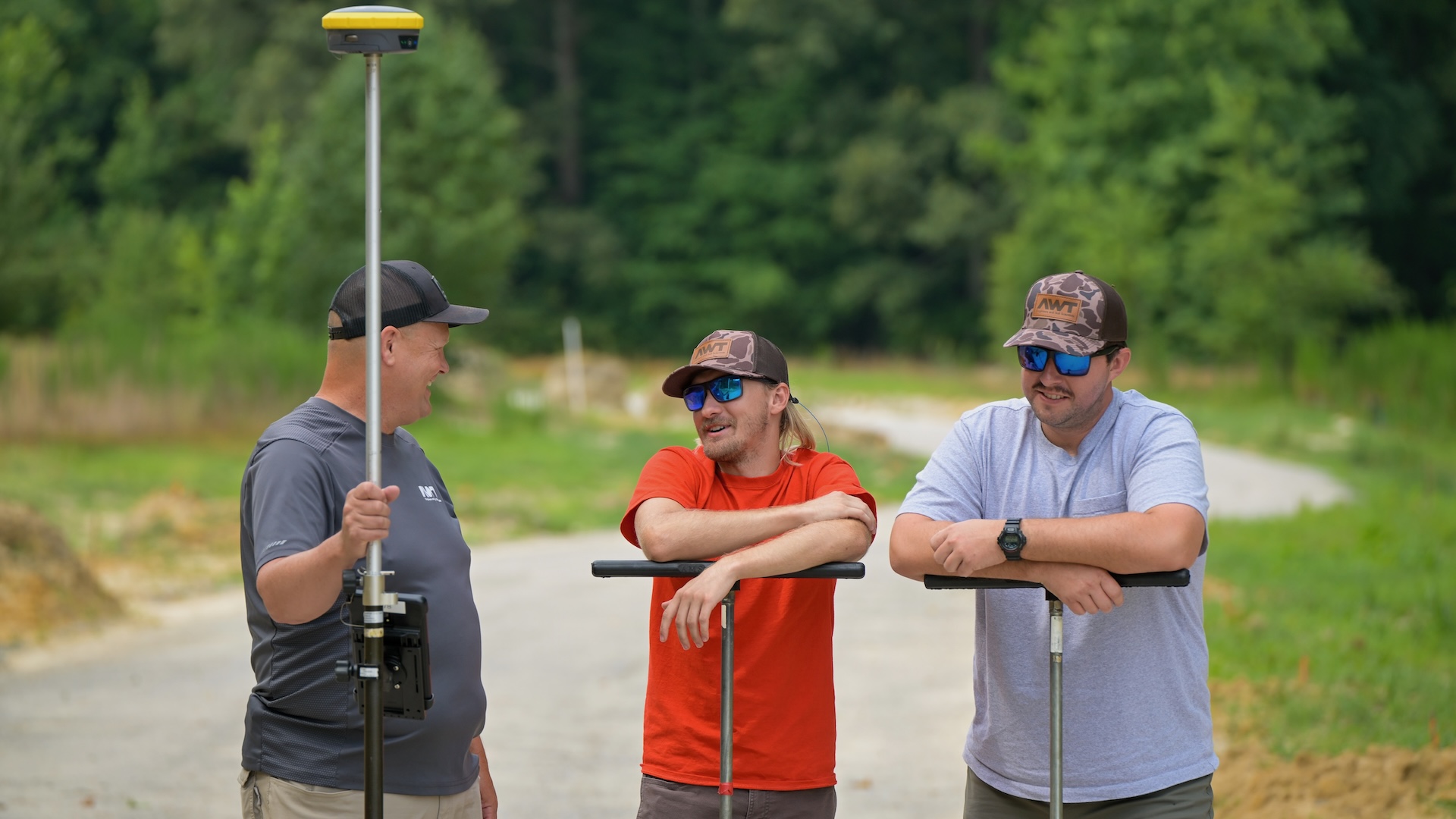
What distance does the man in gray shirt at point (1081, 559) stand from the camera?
316 centimetres

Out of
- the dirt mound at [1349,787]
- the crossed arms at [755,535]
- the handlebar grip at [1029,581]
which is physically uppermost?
the crossed arms at [755,535]

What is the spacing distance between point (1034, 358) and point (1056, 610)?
57 cm

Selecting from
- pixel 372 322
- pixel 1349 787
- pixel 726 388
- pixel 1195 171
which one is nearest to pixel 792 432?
pixel 726 388

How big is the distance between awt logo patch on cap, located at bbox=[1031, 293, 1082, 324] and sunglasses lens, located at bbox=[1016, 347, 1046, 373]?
76 mm

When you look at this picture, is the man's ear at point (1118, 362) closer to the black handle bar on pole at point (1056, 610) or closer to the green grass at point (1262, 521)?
the black handle bar on pole at point (1056, 610)

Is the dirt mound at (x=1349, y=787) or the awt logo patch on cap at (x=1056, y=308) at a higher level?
the awt logo patch on cap at (x=1056, y=308)

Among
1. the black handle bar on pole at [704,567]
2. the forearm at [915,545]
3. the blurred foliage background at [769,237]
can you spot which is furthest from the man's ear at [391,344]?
the blurred foliage background at [769,237]

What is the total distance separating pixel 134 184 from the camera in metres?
56.6

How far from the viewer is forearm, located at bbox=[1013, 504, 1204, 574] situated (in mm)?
3104

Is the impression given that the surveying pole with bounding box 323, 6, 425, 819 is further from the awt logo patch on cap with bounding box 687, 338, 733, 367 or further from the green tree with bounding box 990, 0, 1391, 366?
the green tree with bounding box 990, 0, 1391, 366

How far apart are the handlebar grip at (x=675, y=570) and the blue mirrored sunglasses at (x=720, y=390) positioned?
56cm

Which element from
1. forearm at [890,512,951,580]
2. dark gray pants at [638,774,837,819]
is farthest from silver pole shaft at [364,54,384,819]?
forearm at [890,512,951,580]

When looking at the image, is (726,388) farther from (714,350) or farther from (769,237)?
(769,237)

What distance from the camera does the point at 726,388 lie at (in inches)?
144
